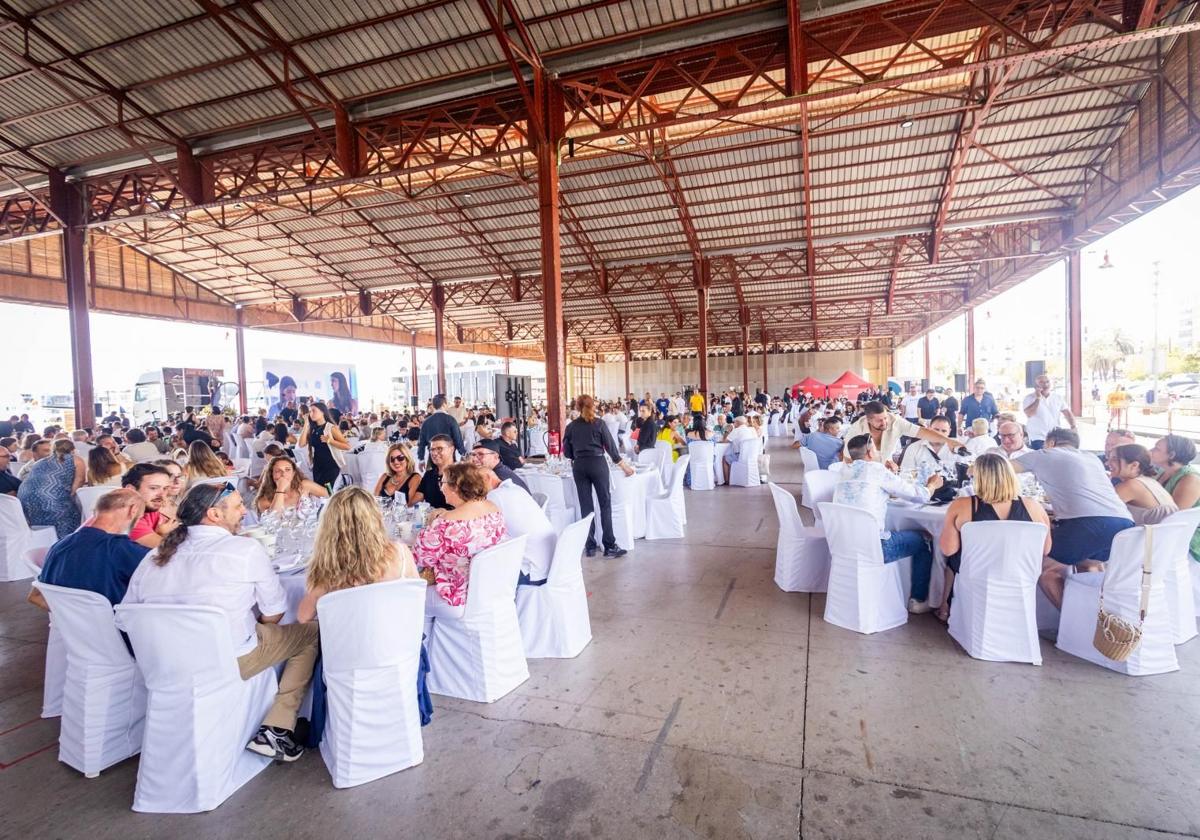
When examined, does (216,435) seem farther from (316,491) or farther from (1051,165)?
(1051,165)

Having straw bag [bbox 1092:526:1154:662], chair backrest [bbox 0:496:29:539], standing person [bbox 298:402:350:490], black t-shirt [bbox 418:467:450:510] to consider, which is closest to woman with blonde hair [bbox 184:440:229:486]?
standing person [bbox 298:402:350:490]

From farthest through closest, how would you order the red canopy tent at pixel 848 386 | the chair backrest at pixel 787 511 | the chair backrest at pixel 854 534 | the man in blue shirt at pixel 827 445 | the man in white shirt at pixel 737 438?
the red canopy tent at pixel 848 386, the man in white shirt at pixel 737 438, the man in blue shirt at pixel 827 445, the chair backrest at pixel 787 511, the chair backrest at pixel 854 534

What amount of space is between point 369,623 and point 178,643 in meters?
0.63

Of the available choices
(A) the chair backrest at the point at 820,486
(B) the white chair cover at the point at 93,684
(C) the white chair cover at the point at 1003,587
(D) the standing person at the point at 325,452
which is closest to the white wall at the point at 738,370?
(D) the standing person at the point at 325,452

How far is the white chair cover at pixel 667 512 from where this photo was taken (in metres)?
5.80

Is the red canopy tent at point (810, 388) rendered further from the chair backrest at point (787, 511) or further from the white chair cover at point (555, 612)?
the white chair cover at point (555, 612)

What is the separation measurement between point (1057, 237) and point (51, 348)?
34.9 meters

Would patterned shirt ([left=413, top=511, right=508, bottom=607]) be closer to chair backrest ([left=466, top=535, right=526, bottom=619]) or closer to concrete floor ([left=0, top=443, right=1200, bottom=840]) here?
chair backrest ([left=466, top=535, right=526, bottom=619])

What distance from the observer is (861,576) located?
3.40 meters

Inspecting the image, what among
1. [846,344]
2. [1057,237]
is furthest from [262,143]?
[846,344]

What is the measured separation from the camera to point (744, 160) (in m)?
11.5

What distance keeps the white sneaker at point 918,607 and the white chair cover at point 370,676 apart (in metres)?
3.00

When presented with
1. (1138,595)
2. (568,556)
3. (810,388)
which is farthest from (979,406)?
(810,388)

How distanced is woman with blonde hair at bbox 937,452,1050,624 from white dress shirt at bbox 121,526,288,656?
330 cm
